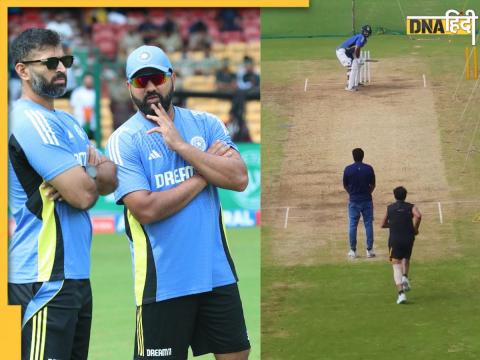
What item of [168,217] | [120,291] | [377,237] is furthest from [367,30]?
[120,291]

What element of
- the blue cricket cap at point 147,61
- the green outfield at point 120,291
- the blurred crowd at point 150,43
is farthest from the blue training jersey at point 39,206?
the blurred crowd at point 150,43

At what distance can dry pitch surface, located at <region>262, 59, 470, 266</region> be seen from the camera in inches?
209

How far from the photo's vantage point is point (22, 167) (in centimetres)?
420

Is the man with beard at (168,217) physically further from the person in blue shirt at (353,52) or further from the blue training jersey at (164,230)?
the person in blue shirt at (353,52)

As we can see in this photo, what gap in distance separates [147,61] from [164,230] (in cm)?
74

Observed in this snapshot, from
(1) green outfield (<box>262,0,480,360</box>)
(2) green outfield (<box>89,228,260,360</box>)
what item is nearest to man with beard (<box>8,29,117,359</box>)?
(1) green outfield (<box>262,0,480,360</box>)

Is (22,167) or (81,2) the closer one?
(22,167)

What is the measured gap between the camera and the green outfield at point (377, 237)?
5277mm

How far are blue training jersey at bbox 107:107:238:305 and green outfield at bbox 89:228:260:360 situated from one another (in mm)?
2495

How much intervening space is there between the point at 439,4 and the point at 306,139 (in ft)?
3.25

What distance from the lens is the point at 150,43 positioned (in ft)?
56.6

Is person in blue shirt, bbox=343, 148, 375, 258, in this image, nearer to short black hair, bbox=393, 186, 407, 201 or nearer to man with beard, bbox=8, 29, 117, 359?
short black hair, bbox=393, 186, 407, 201

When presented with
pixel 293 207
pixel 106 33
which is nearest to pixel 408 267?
pixel 293 207

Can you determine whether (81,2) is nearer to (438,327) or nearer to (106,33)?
(438,327)
